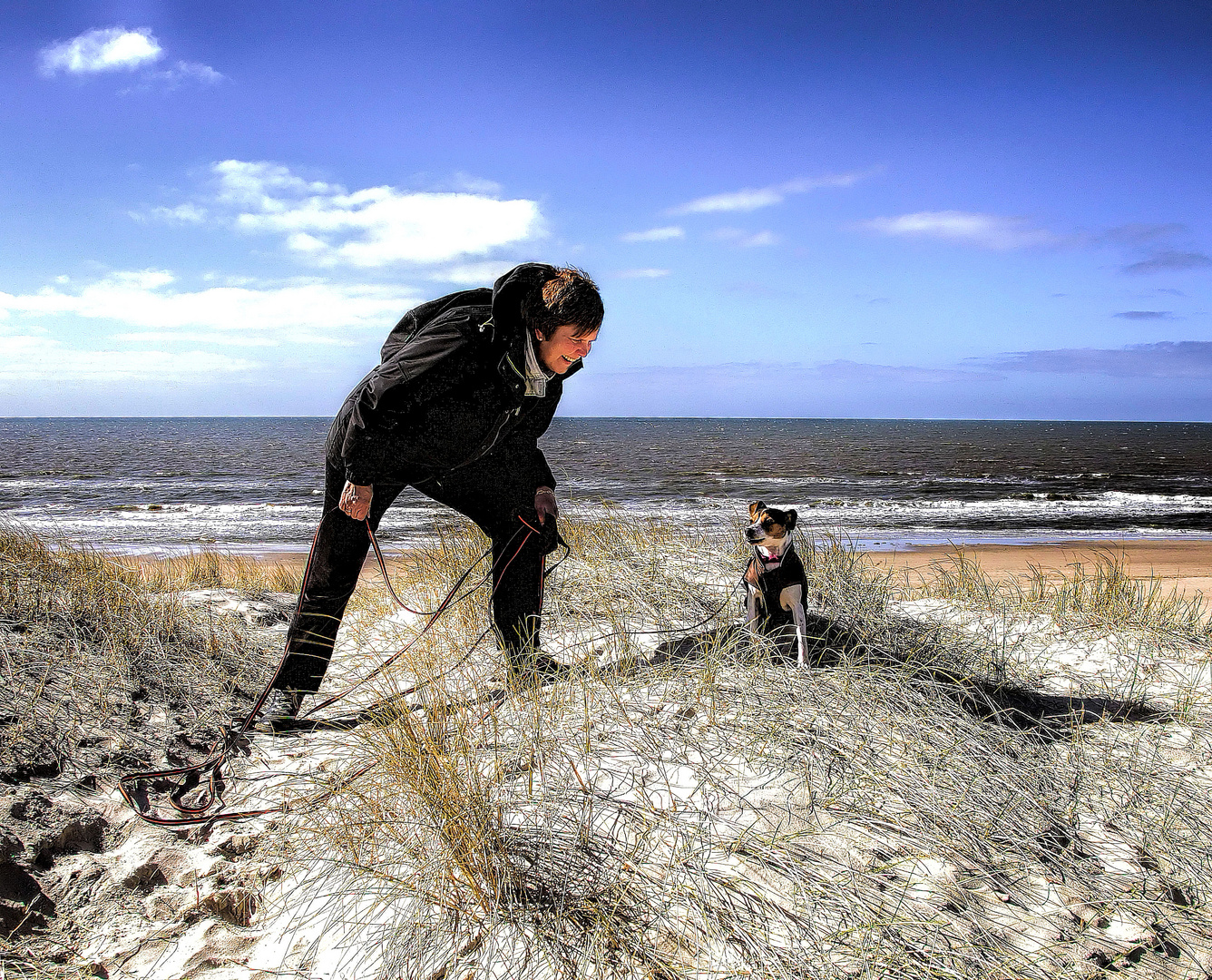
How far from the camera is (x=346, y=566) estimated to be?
2.91m

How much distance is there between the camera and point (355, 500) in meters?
Answer: 2.69

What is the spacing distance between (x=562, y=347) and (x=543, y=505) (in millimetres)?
774

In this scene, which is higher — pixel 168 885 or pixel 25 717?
pixel 25 717

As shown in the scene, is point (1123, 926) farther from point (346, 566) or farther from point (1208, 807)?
point (346, 566)

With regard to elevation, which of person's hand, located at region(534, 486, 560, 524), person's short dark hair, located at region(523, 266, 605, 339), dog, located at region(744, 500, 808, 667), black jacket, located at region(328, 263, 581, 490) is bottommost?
dog, located at region(744, 500, 808, 667)

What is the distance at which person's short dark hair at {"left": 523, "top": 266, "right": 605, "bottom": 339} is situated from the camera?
2.43 metres

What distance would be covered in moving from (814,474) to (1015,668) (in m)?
22.9

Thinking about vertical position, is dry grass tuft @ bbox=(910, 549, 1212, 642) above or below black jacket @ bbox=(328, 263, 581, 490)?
below

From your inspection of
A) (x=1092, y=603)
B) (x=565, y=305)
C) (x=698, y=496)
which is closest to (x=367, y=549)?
(x=565, y=305)

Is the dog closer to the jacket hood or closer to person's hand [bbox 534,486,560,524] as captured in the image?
person's hand [bbox 534,486,560,524]

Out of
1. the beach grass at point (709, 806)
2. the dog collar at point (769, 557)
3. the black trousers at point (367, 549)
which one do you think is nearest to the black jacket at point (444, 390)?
the black trousers at point (367, 549)

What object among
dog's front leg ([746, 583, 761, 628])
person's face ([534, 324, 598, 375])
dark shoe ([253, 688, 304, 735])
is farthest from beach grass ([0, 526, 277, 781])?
dog's front leg ([746, 583, 761, 628])

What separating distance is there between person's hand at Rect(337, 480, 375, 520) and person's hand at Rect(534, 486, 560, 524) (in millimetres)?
694

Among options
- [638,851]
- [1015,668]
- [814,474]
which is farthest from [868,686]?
[814,474]
